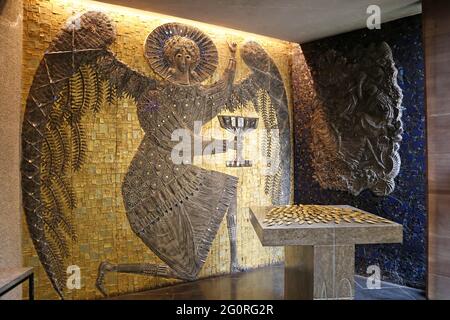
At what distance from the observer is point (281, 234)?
7.67ft

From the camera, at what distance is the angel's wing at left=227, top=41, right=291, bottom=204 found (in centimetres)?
428

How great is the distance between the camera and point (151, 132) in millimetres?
3664

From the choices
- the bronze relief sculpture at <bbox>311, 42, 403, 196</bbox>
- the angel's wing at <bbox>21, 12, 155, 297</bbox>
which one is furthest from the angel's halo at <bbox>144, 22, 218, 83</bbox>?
the bronze relief sculpture at <bbox>311, 42, 403, 196</bbox>

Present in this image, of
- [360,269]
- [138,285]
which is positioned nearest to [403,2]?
[360,269]

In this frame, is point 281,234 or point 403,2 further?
point 403,2

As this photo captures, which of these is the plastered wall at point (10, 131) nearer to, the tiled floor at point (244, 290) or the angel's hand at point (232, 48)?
the tiled floor at point (244, 290)

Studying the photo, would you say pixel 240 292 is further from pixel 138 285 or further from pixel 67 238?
pixel 67 238

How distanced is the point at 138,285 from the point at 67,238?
0.80 m

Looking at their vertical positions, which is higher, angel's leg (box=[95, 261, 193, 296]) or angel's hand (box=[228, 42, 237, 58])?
angel's hand (box=[228, 42, 237, 58])

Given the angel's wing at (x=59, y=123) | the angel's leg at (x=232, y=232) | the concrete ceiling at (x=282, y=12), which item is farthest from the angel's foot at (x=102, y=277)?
the concrete ceiling at (x=282, y=12)

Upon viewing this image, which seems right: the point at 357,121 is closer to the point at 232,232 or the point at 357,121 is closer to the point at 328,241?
the point at 232,232

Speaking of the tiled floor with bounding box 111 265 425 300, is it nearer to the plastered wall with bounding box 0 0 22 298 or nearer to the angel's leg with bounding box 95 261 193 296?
the angel's leg with bounding box 95 261 193 296

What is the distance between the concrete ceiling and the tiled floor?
257 centimetres
